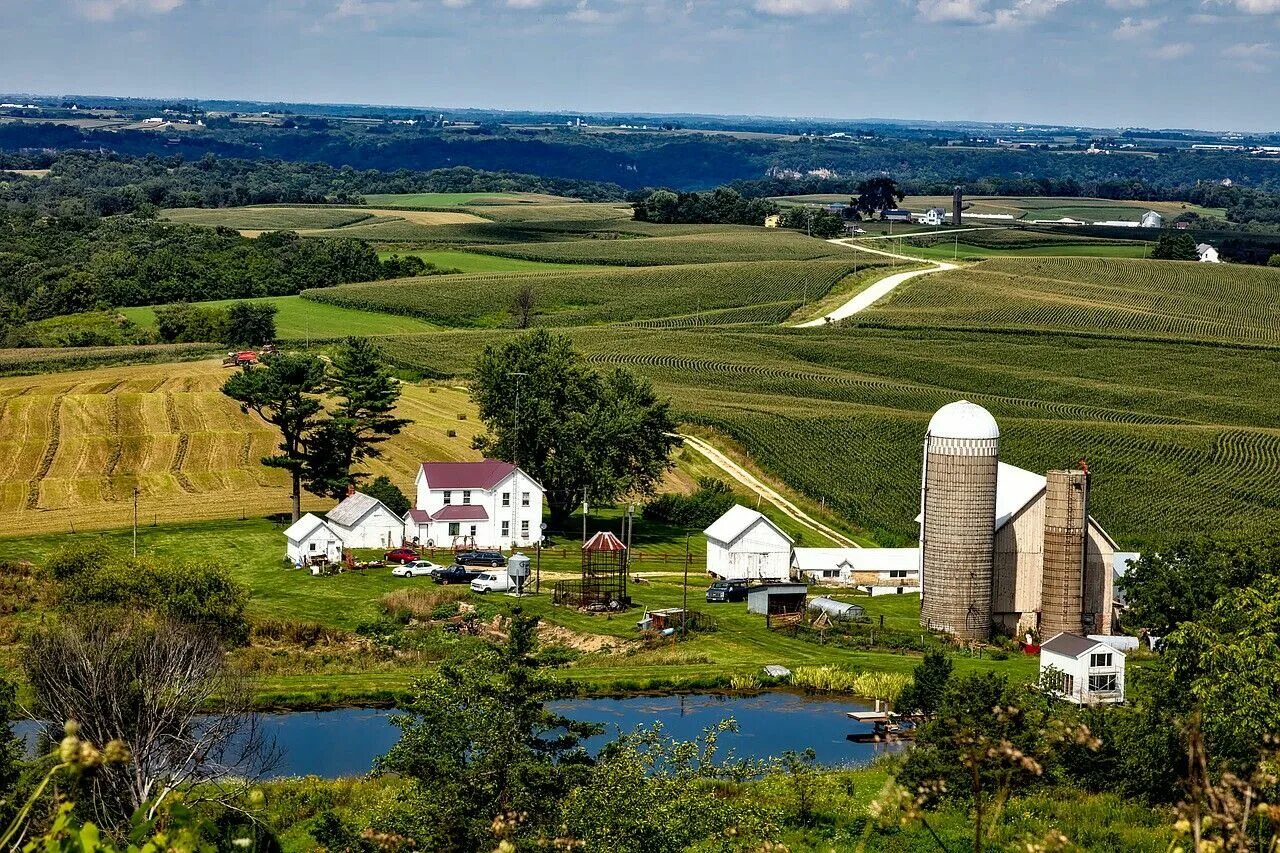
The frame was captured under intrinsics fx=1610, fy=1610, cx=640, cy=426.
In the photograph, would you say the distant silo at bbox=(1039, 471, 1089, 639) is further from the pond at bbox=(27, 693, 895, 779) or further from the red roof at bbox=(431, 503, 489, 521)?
the red roof at bbox=(431, 503, 489, 521)

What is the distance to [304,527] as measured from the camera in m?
64.0

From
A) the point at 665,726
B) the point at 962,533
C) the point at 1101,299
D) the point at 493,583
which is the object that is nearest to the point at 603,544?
the point at 493,583

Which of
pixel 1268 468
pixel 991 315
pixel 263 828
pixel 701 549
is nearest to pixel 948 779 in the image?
pixel 263 828

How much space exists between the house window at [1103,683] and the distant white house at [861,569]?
18348 millimetres

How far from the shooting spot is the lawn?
126 metres

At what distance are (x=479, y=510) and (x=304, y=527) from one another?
879 cm

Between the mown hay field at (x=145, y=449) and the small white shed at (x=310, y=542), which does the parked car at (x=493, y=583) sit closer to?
the small white shed at (x=310, y=542)

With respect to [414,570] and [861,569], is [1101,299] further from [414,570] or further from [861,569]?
[414,570]

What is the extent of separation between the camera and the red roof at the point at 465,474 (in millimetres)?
70250

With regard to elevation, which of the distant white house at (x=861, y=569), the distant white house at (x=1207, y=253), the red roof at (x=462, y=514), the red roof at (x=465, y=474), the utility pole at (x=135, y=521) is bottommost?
the distant white house at (x=861, y=569)

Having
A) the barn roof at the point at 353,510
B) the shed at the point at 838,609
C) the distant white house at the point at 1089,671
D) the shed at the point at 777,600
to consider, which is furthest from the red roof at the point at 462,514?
Answer: the distant white house at the point at 1089,671

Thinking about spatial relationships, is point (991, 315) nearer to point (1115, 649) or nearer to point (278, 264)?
point (278, 264)

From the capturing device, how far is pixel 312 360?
7275 centimetres

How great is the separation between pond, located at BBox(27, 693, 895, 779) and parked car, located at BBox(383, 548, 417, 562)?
1877 cm
